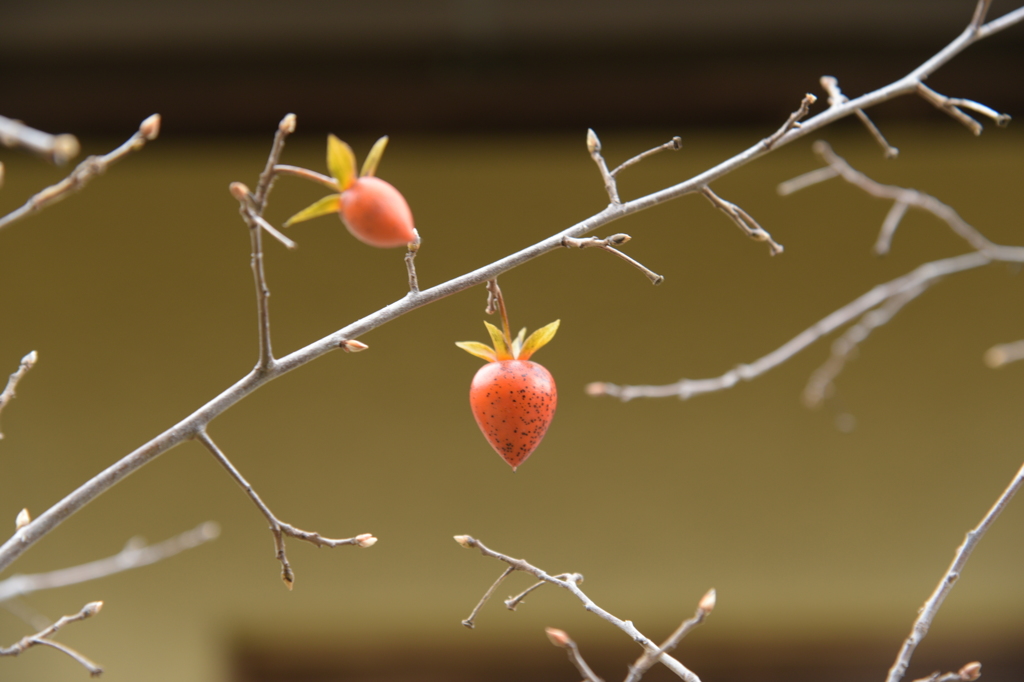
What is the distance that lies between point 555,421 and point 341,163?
119 cm

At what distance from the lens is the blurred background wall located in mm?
1384

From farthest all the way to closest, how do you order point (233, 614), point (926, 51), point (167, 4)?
1. point (233, 614)
2. point (926, 51)
3. point (167, 4)

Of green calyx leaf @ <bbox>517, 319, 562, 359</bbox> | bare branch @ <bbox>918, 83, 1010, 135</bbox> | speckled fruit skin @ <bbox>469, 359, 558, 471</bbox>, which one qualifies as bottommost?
speckled fruit skin @ <bbox>469, 359, 558, 471</bbox>

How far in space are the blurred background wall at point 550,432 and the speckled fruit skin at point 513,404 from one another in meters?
1.03

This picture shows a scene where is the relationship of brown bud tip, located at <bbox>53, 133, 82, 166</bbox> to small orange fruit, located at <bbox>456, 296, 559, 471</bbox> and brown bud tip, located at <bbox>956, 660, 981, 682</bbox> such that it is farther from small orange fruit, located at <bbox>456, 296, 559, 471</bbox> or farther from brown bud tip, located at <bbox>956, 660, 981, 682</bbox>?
brown bud tip, located at <bbox>956, 660, 981, 682</bbox>

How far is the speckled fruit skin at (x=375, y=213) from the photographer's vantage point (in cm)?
26

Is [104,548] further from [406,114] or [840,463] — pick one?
[840,463]

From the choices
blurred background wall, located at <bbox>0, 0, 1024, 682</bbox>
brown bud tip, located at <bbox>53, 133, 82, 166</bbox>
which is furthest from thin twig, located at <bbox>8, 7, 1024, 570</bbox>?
blurred background wall, located at <bbox>0, 0, 1024, 682</bbox>

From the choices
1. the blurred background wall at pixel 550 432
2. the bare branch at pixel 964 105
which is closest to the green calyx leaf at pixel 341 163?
the bare branch at pixel 964 105

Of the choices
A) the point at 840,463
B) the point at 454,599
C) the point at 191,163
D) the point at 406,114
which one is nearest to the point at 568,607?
the point at 454,599

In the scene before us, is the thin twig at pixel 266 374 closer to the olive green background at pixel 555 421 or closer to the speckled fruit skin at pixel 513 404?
the speckled fruit skin at pixel 513 404

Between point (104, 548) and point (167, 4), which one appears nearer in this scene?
point (167, 4)

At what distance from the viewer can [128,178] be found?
4.58 ft

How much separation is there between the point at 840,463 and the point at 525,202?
667 mm
